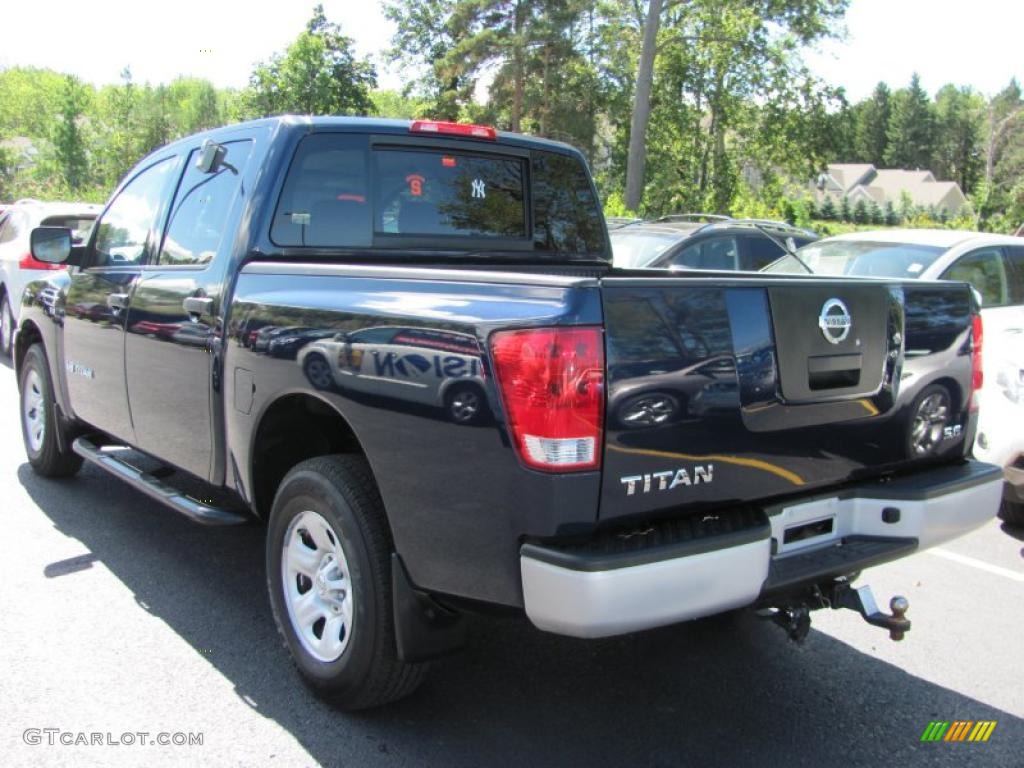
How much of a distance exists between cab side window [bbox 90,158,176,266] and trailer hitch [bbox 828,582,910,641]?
11.5 ft

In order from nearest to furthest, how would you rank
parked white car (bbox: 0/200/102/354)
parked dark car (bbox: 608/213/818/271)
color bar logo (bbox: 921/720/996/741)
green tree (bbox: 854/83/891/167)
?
color bar logo (bbox: 921/720/996/741), parked dark car (bbox: 608/213/818/271), parked white car (bbox: 0/200/102/354), green tree (bbox: 854/83/891/167)

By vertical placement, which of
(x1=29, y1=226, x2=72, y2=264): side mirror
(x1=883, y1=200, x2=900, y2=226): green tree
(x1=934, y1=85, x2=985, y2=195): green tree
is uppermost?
(x1=934, y1=85, x2=985, y2=195): green tree

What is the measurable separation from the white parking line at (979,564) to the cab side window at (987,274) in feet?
10.8

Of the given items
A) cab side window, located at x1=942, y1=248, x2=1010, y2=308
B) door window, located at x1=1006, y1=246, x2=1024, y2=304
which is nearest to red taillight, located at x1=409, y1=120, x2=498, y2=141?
cab side window, located at x1=942, y1=248, x2=1010, y2=308

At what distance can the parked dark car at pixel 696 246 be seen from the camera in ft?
30.7

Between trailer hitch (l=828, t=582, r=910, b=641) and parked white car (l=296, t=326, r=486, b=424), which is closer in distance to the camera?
parked white car (l=296, t=326, r=486, b=424)

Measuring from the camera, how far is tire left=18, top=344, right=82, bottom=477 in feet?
18.2

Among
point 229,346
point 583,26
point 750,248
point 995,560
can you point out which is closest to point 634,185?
point 583,26

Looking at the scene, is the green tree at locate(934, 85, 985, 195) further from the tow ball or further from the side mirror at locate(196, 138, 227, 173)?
the tow ball

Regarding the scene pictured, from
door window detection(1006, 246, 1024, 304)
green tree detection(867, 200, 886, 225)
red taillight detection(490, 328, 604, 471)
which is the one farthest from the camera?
green tree detection(867, 200, 886, 225)

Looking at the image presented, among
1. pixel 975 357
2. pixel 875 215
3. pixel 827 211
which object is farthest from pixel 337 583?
Answer: pixel 875 215

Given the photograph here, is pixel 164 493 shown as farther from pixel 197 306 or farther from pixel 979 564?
pixel 979 564

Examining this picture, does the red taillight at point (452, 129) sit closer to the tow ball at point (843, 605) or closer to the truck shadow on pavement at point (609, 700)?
the truck shadow on pavement at point (609, 700)

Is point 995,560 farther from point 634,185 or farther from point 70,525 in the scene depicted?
point 634,185
